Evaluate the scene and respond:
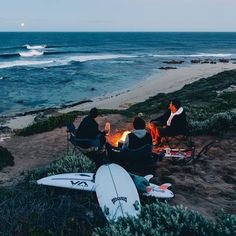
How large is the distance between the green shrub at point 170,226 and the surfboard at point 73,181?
1.12 metres

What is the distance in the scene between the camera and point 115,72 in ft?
153

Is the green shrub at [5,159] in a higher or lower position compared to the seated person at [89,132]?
lower

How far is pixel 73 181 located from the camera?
7.16 meters

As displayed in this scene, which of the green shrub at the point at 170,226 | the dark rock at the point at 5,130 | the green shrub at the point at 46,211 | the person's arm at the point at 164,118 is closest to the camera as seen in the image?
the green shrub at the point at 170,226

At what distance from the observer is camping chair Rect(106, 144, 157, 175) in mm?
8062

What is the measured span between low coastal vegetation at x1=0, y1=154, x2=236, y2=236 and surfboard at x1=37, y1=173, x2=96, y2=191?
0.13 m

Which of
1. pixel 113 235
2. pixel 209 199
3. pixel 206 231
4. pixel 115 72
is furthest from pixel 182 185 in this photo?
pixel 115 72

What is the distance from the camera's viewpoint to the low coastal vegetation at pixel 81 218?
18.5 ft

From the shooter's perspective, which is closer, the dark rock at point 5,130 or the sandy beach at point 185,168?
the sandy beach at point 185,168

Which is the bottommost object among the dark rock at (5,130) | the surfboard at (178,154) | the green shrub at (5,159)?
the dark rock at (5,130)

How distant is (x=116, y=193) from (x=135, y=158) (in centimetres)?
171

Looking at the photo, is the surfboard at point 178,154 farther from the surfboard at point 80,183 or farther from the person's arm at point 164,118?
the surfboard at point 80,183

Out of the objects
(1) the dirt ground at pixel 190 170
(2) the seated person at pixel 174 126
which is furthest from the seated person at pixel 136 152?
(2) the seated person at pixel 174 126

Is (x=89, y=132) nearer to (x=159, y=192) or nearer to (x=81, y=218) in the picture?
(x=159, y=192)
